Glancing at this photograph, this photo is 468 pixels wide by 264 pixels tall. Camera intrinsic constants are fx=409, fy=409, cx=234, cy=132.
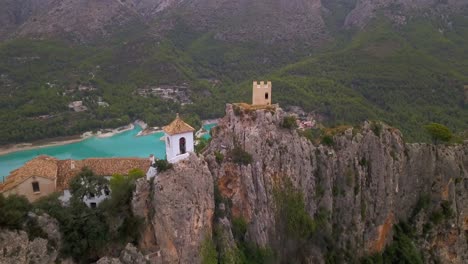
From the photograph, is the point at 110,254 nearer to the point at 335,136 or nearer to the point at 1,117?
the point at 335,136

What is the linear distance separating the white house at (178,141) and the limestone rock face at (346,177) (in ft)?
6.48

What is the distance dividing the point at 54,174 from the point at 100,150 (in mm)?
50584

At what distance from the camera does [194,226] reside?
2156 centimetres

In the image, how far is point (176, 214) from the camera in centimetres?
2114

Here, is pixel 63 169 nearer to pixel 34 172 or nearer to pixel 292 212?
pixel 34 172

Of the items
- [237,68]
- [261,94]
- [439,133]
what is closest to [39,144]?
[261,94]

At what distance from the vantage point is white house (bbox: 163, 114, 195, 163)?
22987mm

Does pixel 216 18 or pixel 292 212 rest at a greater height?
→ pixel 216 18

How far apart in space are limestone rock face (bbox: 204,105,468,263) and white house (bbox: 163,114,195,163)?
1975mm

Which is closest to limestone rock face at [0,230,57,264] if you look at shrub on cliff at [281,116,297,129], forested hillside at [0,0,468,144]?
shrub on cliff at [281,116,297,129]

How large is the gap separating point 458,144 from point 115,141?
195ft

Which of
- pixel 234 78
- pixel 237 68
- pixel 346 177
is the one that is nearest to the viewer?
pixel 346 177

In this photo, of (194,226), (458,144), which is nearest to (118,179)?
(194,226)

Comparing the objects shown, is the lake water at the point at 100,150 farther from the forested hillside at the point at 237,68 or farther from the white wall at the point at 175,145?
the white wall at the point at 175,145
